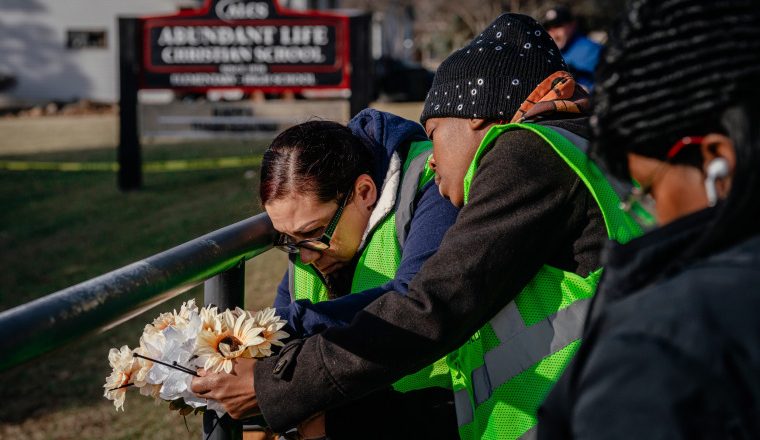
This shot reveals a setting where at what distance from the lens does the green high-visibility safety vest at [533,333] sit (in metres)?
1.72

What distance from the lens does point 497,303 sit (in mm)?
1801

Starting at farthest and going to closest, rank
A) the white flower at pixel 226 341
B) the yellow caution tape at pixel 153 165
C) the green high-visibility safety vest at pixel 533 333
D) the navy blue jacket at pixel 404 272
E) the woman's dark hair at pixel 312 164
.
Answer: the yellow caution tape at pixel 153 165, the woman's dark hair at pixel 312 164, the navy blue jacket at pixel 404 272, the white flower at pixel 226 341, the green high-visibility safety vest at pixel 533 333

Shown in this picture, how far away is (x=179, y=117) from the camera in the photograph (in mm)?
11250

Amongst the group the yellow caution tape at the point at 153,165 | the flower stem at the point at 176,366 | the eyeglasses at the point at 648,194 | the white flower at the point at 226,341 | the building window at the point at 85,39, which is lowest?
the yellow caution tape at the point at 153,165

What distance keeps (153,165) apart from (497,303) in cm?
1211

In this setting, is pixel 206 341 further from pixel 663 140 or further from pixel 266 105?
pixel 266 105

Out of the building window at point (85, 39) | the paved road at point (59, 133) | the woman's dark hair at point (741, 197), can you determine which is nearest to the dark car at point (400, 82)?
the paved road at point (59, 133)

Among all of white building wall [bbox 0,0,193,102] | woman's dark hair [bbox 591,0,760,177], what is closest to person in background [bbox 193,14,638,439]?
Answer: woman's dark hair [bbox 591,0,760,177]

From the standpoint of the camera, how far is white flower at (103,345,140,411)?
1.99 m

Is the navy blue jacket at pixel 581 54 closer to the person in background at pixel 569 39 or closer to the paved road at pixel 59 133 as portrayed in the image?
the person in background at pixel 569 39

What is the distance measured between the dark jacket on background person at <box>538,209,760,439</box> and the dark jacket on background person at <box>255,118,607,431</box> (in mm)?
687

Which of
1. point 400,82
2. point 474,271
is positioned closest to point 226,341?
point 474,271

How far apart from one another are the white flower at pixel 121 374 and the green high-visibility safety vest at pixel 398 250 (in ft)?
2.03

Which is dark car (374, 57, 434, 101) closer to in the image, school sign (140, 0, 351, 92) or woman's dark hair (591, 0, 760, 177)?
school sign (140, 0, 351, 92)
